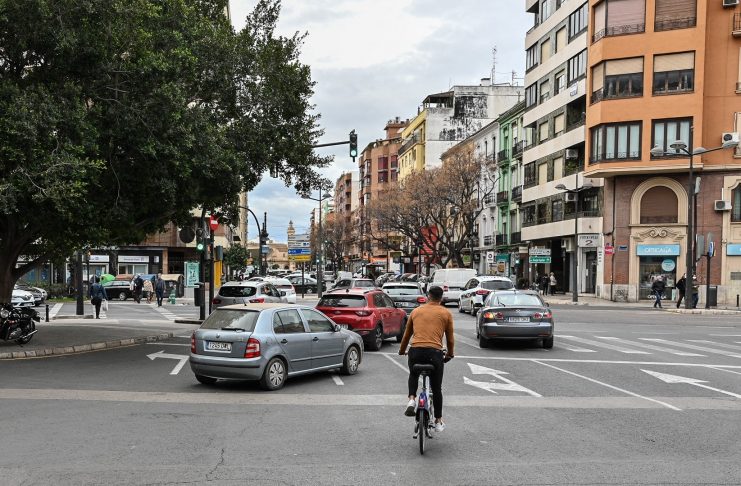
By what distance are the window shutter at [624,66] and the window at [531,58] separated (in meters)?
13.2

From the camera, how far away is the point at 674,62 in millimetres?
40781

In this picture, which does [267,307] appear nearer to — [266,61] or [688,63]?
[266,61]

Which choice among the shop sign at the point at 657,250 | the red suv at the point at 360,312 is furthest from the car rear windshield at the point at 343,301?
the shop sign at the point at 657,250

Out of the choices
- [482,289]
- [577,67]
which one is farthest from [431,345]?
[577,67]

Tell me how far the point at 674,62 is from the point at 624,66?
2.81 metres

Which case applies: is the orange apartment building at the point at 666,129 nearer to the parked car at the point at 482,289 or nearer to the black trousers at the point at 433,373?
the parked car at the point at 482,289

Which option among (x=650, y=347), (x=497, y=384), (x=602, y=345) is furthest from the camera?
(x=602, y=345)

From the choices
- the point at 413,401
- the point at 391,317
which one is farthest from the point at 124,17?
the point at 413,401

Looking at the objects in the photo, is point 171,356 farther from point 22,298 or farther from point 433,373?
point 22,298

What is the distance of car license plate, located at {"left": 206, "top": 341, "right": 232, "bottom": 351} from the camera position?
11.1 m

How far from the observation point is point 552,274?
163 feet

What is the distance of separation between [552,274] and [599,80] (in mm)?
14181

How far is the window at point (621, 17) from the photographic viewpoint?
41531 mm

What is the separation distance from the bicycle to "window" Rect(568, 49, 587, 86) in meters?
42.6
